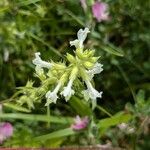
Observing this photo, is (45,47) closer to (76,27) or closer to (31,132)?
(76,27)

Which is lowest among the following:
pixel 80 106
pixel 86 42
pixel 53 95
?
pixel 53 95

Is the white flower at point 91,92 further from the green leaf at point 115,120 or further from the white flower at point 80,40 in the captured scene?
the green leaf at point 115,120

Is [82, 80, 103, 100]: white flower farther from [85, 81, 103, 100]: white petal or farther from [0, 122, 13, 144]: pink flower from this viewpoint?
[0, 122, 13, 144]: pink flower

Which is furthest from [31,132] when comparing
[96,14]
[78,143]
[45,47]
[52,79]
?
[52,79]

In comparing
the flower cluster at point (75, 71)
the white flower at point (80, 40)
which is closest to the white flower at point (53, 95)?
the flower cluster at point (75, 71)

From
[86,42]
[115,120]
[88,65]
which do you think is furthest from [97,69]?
[86,42]

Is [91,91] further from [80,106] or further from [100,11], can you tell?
[100,11]
